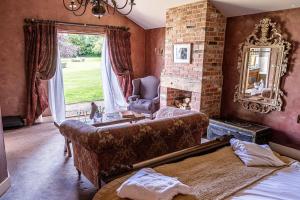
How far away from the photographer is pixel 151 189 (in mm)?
1340

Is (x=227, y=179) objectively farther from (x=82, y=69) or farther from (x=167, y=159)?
(x=82, y=69)

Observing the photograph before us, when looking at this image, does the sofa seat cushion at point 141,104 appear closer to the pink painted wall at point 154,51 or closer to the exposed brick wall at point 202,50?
the exposed brick wall at point 202,50

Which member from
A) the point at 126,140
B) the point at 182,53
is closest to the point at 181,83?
the point at 182,53

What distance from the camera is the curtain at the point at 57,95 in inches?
195

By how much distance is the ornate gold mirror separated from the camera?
11.1 ft

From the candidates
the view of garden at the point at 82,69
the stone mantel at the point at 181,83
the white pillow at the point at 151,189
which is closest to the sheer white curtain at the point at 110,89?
the view of garden at the point at 82,69

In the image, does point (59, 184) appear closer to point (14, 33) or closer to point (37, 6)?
point (14, 33)

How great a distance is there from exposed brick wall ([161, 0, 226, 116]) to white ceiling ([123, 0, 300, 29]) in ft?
0.51

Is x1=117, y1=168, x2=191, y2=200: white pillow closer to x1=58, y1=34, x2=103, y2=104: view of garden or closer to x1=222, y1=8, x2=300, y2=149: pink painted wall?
x1=222, y1=8, x2=300, y2=149: pink painted wall

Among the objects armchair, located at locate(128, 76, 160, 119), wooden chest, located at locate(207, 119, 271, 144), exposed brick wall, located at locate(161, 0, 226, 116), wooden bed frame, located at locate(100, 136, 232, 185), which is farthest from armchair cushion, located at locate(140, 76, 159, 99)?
wooden bed frame, located at locate(100, 136, 232, 185)

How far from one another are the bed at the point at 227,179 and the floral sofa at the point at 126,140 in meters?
0.46

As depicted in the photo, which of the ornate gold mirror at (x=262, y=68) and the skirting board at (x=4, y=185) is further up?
the ornate gold mirror at (x=262, y=68)

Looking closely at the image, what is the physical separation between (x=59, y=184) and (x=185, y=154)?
1.56m

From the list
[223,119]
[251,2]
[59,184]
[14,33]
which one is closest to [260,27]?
[251,2]
